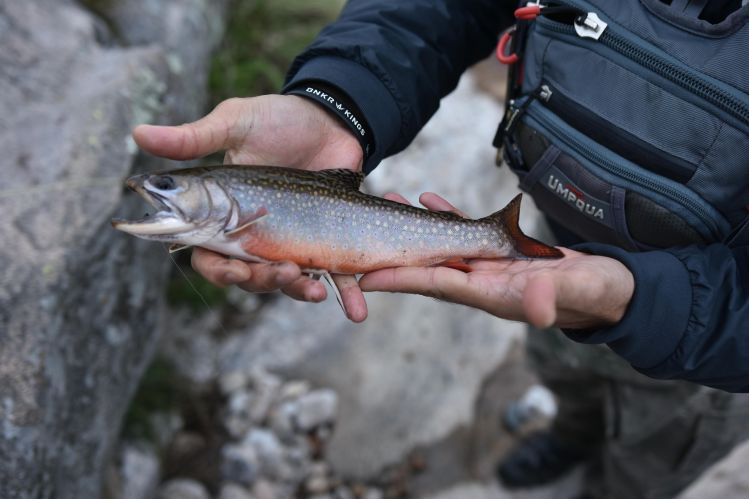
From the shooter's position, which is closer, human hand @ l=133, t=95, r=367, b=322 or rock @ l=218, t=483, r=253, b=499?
human hand @ l=133, t=95, r=367, b=322

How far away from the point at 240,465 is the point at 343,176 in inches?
112

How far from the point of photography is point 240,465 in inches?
186

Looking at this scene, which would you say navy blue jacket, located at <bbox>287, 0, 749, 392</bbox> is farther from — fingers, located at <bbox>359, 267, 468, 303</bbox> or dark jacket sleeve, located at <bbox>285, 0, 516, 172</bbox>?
fingers, located at <bbox>359, 267, 468, 303</bbox>

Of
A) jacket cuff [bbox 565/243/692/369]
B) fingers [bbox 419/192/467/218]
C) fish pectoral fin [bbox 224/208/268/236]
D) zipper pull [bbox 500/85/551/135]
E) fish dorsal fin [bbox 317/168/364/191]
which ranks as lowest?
fish pectoral fin [bbox 224/208/268/236]

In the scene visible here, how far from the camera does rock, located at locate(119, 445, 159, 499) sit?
13.6 ft

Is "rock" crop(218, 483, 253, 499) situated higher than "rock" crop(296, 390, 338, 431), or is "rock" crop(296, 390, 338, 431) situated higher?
"rock" crop(296, 390, 338, 431)

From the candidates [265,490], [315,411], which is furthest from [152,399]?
[315,411]

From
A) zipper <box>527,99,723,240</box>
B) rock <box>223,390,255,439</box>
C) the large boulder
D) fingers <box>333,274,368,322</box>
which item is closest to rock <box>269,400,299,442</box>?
rock <box>223,390,255,439</box>

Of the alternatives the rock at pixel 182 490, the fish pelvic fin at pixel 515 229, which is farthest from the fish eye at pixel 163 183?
the rock at pixel 182 490

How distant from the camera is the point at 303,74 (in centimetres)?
306

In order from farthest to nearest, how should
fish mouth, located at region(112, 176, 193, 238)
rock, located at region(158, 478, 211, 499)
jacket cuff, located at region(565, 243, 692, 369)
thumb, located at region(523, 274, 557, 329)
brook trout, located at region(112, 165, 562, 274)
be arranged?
rock, located at region(158, 478, 211, 499) → brook trout, located at region(112, 165, 562, 274) → fish mouth, located at region(112, 176, 193, 238) → jacket cuff, located at region(565, 243, 692, 369) → thumb, located at region(523, 274, 557, 329)

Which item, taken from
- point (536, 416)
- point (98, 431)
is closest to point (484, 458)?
point (536, 416)

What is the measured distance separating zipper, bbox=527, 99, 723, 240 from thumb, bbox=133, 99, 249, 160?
1.40 metres

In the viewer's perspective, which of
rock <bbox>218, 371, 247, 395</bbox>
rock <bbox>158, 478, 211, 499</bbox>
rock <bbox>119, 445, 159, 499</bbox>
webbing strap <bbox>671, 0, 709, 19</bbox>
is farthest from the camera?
rock <bbox>218, 371, 247, 395</bbox>
